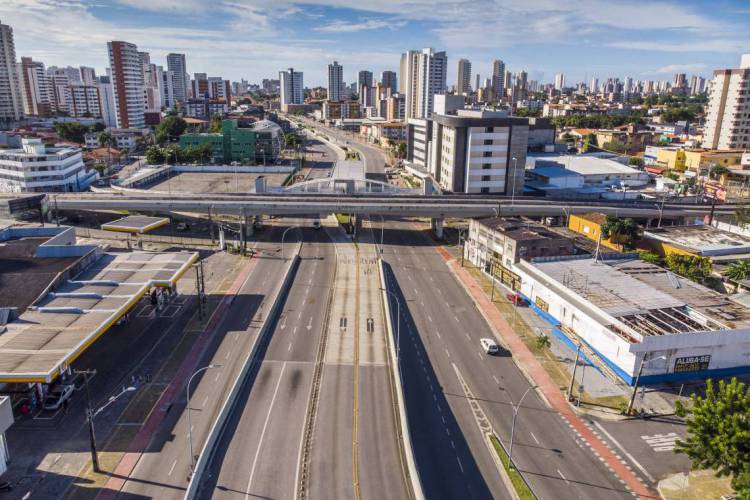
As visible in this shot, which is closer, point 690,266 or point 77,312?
point 77,312

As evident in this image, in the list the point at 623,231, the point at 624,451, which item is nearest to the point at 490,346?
the point at 624,451

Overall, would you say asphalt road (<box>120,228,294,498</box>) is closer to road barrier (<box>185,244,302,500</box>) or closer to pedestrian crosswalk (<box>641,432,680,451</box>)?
road barrier (<box>185,244,302,500</box>)

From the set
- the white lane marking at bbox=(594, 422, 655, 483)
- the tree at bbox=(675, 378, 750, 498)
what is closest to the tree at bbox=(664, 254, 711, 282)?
the white lane marking at bbox=(594, 422, 655, 483)

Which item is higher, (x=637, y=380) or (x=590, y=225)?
(x=590, y=225)

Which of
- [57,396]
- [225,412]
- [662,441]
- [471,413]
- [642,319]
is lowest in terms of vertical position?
[662,441]

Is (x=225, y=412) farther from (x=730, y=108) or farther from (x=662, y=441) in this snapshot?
(x=730, y=108)

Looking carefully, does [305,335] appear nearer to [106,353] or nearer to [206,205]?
[106,353]
